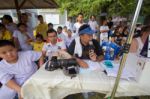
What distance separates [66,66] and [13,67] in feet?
2.32

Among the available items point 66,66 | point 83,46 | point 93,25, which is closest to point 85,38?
point 83,46

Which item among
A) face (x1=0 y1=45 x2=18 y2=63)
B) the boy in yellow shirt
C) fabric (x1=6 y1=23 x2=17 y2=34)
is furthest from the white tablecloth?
fabric (x1=6 y1=23 x2=17 y2=34)

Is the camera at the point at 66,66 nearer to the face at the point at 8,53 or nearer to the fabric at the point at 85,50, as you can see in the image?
the face at the point at 8,53

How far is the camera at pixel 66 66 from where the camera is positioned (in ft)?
6.48

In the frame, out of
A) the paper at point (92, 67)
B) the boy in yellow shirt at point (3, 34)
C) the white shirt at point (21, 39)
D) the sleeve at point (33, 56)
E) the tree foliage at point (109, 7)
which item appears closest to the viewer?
the paper at point (92, 67)

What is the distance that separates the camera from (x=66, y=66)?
6.72 ft

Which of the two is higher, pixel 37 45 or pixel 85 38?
pixel 85 38

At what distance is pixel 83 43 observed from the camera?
2807mm

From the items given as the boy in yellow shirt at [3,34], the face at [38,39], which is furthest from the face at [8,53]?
the face at [38,39]

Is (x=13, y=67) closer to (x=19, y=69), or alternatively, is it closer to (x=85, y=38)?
(x=19, y=69)

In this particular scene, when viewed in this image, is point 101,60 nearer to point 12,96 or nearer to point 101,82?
point 101,82

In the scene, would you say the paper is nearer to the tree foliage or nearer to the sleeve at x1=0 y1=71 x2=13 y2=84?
the sleeve at x1=0 y1=71 x2=13 y2=84

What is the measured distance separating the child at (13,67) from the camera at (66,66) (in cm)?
44

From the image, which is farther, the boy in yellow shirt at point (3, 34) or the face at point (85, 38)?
the boy in yellow shirt at point (3, 34)
